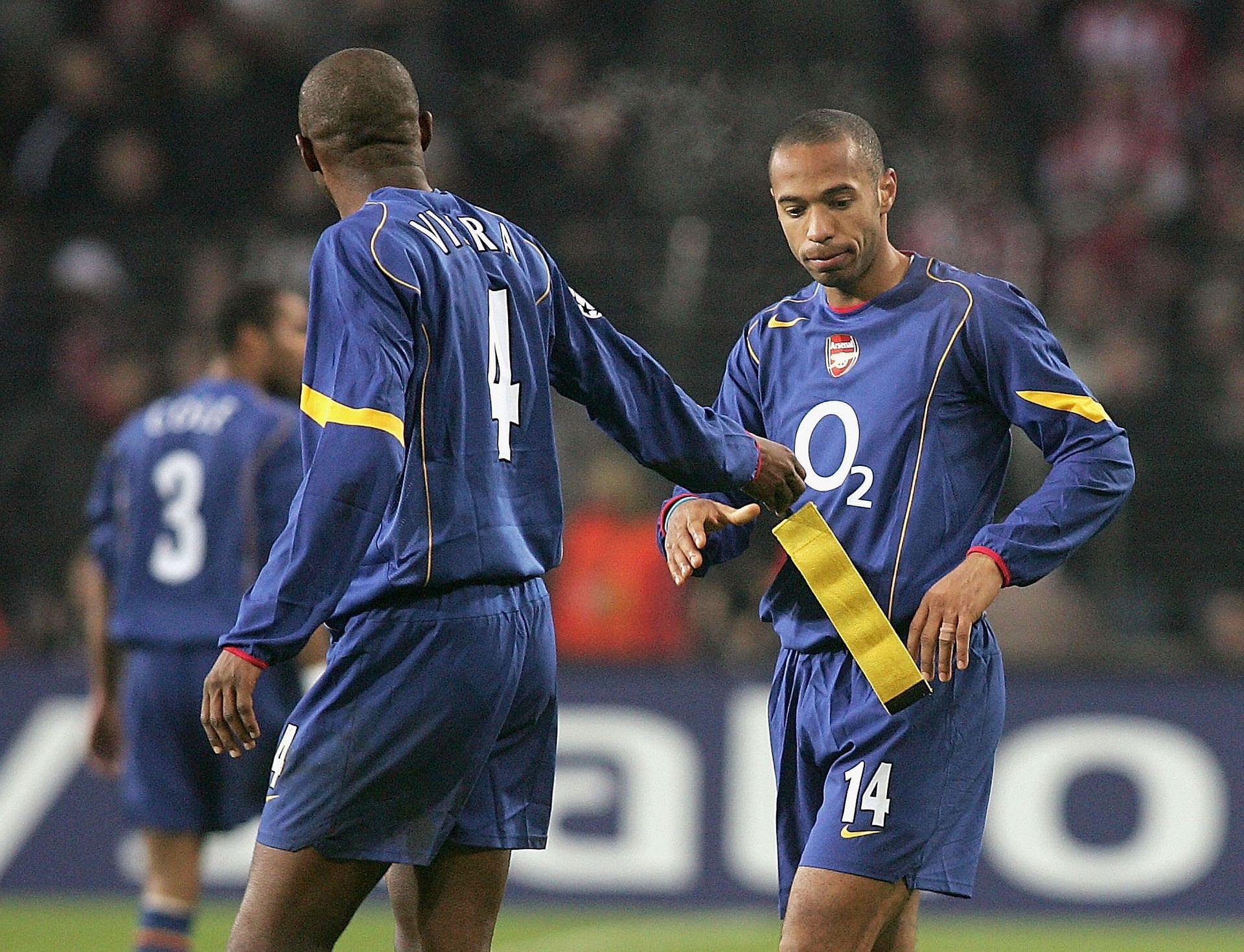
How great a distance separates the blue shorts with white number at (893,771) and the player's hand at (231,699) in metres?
1.18

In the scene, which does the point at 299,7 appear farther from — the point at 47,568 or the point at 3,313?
the point at 47,568

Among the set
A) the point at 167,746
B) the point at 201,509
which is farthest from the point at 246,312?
the point at 167,746

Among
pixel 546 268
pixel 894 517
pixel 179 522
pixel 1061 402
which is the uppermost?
pixel 546 268

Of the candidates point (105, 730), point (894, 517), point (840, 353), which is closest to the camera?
point (894, 517)

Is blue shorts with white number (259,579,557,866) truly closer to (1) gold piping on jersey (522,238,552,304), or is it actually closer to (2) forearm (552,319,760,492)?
(2) forearm (552,319,760,492)

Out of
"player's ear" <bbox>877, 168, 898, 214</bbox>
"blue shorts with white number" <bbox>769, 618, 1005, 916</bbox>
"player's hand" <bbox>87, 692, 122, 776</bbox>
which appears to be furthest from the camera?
"player's hand" <bbox>87, 692, 122, 776</bbox>

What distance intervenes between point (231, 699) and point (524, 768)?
0.68 m

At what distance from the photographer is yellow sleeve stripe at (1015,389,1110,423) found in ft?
11.9

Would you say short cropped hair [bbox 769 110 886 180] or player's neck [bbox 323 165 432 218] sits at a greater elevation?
short cropped hair [bbox 769 110 886 180]

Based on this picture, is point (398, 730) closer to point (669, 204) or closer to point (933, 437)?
point (933, 437)

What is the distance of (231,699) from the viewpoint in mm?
3064

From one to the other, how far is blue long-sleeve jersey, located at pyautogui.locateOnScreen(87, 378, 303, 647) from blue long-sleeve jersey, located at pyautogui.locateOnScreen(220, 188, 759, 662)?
2189 millimetres

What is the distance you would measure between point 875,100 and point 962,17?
76 centimetres

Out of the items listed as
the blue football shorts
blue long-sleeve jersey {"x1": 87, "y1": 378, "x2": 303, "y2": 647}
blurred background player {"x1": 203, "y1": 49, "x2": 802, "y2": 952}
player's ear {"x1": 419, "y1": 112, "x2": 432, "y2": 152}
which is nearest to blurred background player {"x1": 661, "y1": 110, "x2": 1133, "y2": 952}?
blurred background player {"x1": 203, "y1": 49, "x2": 802, "y2": 952}
